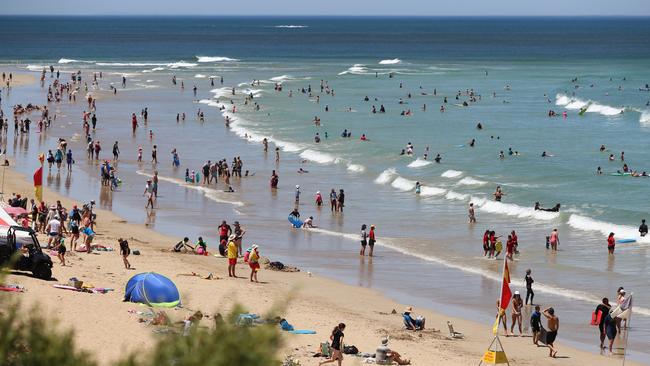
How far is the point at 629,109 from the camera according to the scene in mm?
68125

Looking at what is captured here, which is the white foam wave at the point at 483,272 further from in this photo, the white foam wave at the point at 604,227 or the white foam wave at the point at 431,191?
the white foam wave at the point at 431,191

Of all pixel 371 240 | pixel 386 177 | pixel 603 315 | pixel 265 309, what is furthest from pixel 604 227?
pixel 265 309

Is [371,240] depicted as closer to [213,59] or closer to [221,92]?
[221,92]

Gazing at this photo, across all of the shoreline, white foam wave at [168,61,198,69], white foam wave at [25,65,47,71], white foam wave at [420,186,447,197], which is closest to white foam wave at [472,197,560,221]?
white foam wave at [420,186,447,197]

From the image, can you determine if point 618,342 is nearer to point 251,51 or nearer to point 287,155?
point 287,155

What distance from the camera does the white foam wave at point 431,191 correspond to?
1561 inches

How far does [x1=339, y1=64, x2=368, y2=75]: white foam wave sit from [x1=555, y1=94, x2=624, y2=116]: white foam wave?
105 feet

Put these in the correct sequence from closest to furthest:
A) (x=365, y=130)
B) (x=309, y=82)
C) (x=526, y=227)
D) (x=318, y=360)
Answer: (x=318, y=360) < (x=526, y=227) < (x=365, y=130) < (x=309, y=82)

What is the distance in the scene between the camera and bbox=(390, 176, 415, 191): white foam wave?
41072mm

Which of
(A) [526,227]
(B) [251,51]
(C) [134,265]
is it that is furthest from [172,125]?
(B) [251,51]

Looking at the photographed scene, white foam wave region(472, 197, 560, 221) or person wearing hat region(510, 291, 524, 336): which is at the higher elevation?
person wearing hat region(510, 291, 524, 336)

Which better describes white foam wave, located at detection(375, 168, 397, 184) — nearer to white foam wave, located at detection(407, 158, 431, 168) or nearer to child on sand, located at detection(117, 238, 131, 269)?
white foam wave, located at detection(407, 158, 431, 168)

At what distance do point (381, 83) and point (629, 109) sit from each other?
2673 cm

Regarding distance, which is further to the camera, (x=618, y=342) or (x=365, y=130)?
(x=365, y=130)
